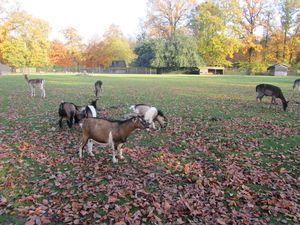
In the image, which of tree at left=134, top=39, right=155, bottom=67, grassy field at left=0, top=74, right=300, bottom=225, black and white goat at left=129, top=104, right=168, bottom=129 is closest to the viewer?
grassy field at left=0, top=74, right=300, bottom=225

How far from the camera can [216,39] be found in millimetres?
63031

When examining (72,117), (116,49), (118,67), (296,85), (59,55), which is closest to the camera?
(72,117)

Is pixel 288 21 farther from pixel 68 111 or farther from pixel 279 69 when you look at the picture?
pixel 68 111

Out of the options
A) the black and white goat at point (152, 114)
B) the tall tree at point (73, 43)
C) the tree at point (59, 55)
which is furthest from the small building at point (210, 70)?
the black and white goat at point (152, 114)

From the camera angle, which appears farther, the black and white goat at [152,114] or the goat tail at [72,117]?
the black and white goat at [152,114]

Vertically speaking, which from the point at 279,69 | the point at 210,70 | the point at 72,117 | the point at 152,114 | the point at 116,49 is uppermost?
the point at 116,49

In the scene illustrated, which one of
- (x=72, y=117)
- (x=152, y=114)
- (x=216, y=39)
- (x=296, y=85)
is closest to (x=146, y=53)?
(x=216, y=39)

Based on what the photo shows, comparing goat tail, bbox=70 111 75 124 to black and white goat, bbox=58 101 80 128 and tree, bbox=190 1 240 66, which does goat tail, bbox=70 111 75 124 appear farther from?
tree, bbox=190 1 240 66

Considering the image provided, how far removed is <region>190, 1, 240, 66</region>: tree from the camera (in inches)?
2496

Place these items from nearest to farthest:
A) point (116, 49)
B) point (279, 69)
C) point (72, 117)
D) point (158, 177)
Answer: point (158, 177), point (72, 117), point (279, 69), point (116, 49)

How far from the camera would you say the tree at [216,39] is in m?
63.4

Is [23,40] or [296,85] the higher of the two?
[23,40]

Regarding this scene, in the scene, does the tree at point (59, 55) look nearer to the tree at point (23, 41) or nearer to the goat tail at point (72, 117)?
the tree at point (23, 41)

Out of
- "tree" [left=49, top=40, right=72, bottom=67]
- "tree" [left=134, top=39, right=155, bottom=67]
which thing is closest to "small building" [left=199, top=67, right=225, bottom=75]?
"tree" [left=134, top=39, right=155, bottom=67]
